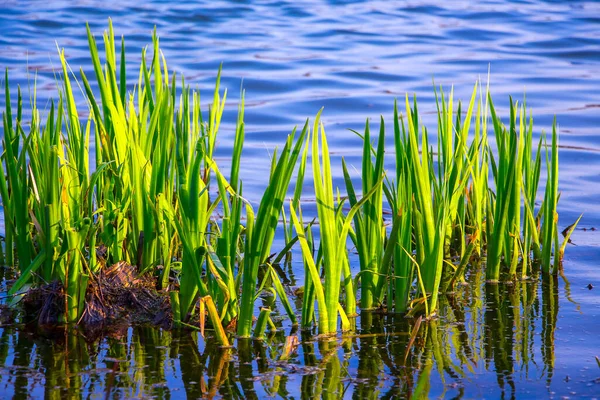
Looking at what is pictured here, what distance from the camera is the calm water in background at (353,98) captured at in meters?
2.02

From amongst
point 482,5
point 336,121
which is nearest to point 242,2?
point 482,5

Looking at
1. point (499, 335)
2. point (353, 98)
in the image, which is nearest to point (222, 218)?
point (499, 335)

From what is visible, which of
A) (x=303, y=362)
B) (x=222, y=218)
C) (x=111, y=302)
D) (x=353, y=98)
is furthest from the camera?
(x=353, y=98)

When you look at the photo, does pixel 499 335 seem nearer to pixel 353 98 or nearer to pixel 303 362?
pixel 303 362

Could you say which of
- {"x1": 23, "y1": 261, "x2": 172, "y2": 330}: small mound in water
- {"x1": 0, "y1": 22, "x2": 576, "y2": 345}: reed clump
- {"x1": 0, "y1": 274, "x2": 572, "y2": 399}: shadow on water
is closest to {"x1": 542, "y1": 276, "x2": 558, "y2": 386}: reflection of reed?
{"x1": 0, "y1": 274, "x2": 572, "y2": 399}: shadow on water

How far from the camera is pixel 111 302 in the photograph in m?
2.39

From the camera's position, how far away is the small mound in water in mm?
2283

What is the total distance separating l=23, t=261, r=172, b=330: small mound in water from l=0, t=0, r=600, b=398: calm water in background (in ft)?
0.28

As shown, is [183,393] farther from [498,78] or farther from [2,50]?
[2,50]

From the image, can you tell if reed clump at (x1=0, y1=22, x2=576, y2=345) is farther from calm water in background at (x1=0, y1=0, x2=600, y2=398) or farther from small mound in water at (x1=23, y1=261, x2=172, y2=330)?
calm water in background at (x1=0, y1=0, x2=600, y2=398)

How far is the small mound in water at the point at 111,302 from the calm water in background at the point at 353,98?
9cm

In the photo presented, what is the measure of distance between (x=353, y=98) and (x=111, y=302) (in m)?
4.61

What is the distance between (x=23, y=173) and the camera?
240cm

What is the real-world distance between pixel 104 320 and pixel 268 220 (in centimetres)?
62
